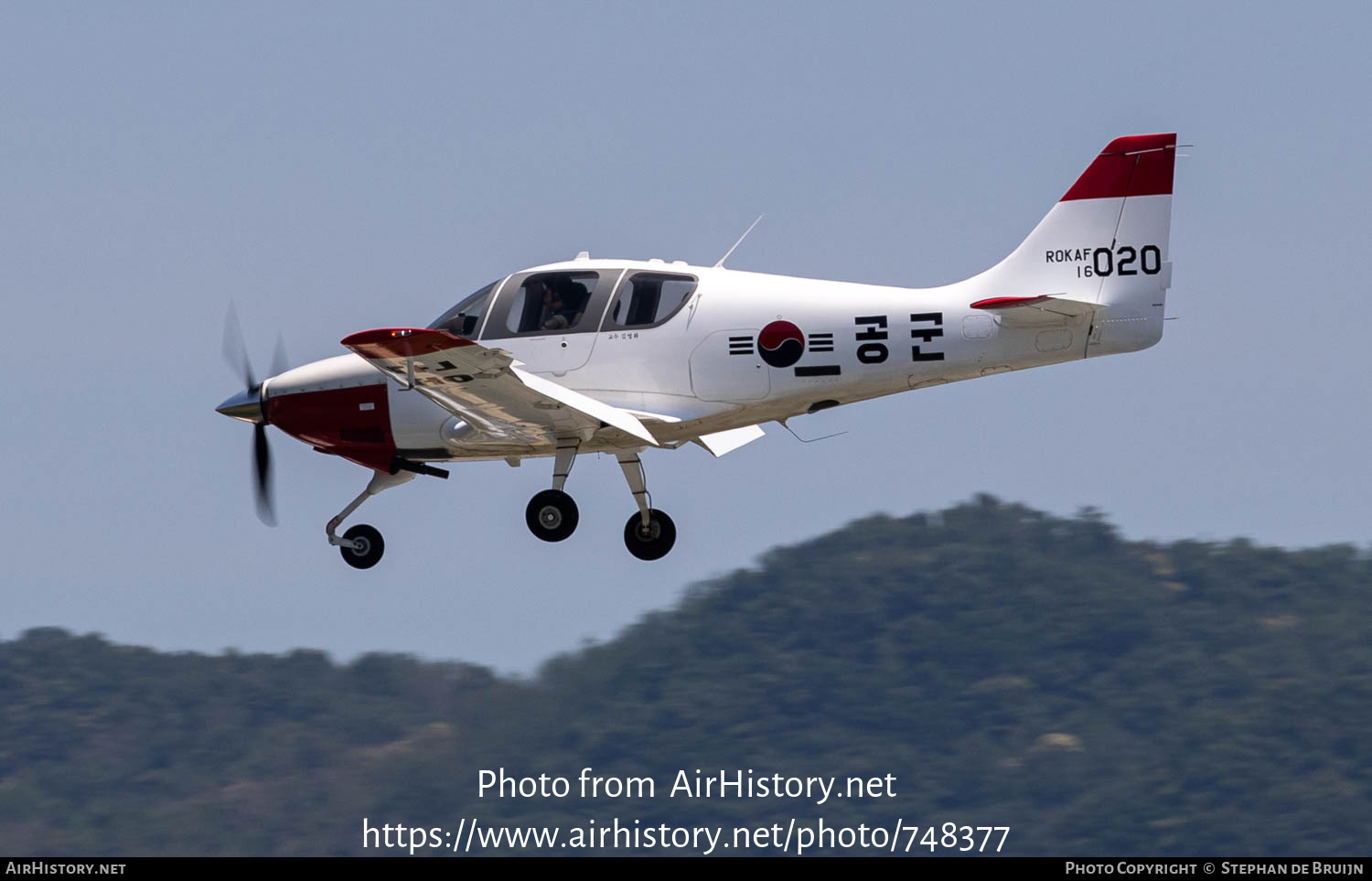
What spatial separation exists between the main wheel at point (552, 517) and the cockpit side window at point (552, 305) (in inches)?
71.7

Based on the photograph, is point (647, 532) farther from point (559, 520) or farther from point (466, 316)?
point (466, 316)

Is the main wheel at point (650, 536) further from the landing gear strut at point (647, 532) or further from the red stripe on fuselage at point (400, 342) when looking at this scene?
the red stripe on fuselage at point (400, 342)

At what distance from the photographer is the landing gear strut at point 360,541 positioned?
21.2 meters

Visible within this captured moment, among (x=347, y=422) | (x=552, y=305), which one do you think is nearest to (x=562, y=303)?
(x=552, y=305)

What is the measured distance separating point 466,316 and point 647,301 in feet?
6.64

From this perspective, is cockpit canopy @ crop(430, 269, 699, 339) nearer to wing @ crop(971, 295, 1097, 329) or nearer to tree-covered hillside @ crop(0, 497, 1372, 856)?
wing @ crop(971, 295, 1097, 329)

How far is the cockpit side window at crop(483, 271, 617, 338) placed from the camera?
65.1 ft

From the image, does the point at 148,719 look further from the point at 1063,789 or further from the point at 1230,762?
the point at 1230,762

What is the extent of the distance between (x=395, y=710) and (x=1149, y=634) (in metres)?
35.3

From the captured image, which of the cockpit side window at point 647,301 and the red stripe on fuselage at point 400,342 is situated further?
the cockpit side window at point 647,301

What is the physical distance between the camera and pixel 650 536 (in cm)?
2089

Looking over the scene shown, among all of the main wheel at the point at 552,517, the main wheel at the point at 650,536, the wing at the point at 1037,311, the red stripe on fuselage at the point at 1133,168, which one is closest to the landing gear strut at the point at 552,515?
the main wheel at the point at 552,517

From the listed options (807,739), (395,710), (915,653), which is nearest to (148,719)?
(395,710)

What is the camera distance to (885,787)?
7312cm
